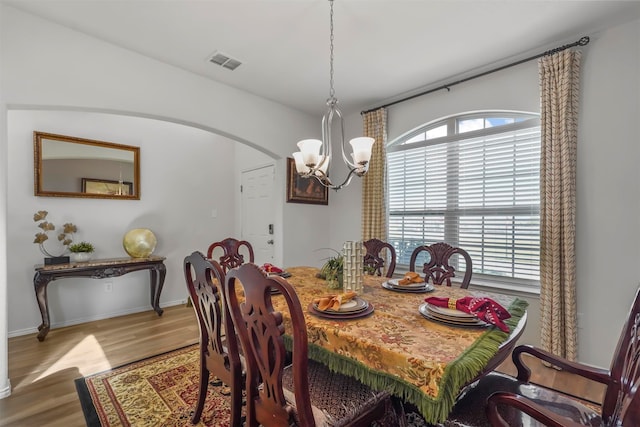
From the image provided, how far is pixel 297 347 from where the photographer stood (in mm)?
1006

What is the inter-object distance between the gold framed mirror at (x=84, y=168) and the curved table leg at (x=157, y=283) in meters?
1.01

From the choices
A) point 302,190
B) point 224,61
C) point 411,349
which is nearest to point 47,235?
point 224,61

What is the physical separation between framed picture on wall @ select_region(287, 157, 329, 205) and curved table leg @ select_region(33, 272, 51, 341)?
2.66 m

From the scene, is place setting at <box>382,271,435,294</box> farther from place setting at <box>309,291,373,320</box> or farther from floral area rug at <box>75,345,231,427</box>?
floral area rug at <box>75,345,231,427</box>

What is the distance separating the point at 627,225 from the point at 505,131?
120cm

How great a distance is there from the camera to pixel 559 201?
2385 mm

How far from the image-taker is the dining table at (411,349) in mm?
964

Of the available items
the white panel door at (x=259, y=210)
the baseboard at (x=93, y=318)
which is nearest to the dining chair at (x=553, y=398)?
the white panel door at (x=259, y=210)

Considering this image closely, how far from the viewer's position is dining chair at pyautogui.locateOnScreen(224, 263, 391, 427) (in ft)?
3.33

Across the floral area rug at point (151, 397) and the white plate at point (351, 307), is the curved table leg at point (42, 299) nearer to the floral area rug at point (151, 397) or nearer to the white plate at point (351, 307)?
the floral area rug at point (151, 397)

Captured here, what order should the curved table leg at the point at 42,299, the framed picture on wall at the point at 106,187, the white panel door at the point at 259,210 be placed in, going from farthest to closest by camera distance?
the white panel door at the point at 259,210, the framed picture on wall at the point at 106,187, the curved table leg at the point at 42,299

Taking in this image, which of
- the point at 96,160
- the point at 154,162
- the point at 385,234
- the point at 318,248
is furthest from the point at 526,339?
the point at 96,160

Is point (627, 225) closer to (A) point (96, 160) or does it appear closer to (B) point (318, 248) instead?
(B) point (318, 248)

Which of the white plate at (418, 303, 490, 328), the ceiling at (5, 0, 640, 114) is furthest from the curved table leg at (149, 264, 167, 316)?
the white plate at (418, 303, 490, 328)
